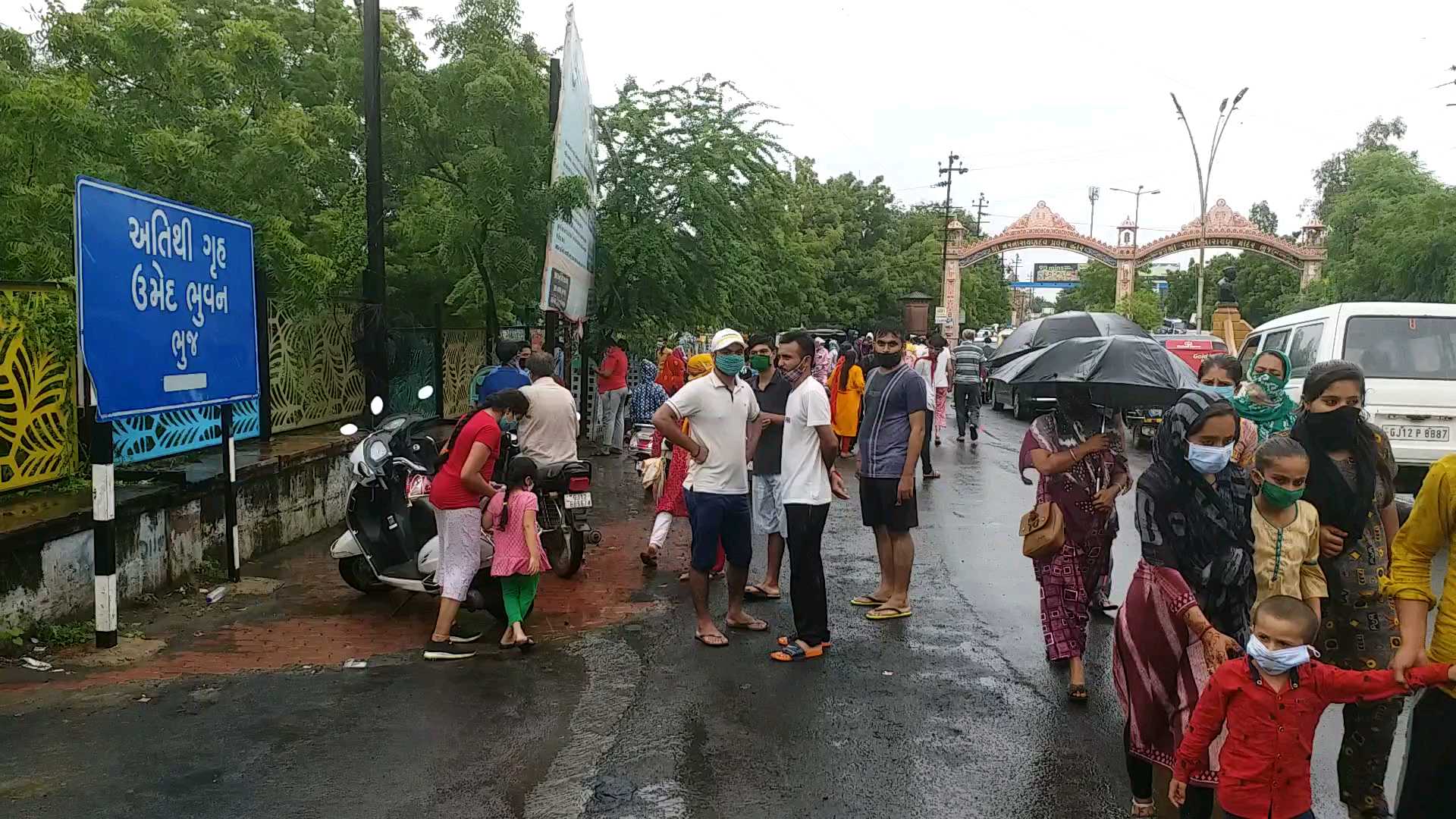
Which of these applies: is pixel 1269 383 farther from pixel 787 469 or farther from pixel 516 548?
pixel 516 548

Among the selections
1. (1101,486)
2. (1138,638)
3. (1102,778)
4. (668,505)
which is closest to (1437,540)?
(1138,638)

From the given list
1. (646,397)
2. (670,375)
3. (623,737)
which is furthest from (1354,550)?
(670,375)

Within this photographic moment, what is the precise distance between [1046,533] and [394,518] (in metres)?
4.19

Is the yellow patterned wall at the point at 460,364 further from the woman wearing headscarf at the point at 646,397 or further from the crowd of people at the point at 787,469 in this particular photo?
the crowd of people at the point at 787,469

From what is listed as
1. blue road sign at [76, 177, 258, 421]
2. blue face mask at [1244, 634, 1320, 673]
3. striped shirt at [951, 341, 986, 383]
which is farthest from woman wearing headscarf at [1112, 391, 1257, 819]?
striped shirt at [951, 341, 986, 383]

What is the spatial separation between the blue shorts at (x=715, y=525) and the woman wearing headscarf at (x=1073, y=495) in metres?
1.63

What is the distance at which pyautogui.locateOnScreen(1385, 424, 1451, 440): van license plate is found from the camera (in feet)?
28.9

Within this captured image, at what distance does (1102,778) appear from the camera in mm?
4262

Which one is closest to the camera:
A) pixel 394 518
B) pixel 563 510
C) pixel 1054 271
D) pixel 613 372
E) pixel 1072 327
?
pixel 394 518

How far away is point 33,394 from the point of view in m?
6.27

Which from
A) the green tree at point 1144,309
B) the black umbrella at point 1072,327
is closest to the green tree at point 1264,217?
the green tree at point 1144,309

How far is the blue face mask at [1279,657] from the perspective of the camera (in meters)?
3.00

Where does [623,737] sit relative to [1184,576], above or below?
below

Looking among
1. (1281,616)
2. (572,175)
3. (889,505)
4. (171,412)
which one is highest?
(572,175)
